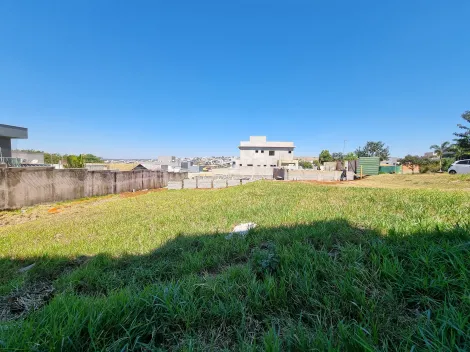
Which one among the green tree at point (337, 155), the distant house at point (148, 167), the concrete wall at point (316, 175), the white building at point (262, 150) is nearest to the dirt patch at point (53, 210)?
the concrete wall at point (316, 175)

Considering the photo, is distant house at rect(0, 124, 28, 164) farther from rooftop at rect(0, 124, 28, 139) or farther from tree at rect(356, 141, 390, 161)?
tree at rect(356, 141, 390, 161)

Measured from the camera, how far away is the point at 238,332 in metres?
1.15

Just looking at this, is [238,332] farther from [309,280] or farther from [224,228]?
[224,228]

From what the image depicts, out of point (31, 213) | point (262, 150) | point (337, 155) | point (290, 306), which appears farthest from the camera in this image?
point (337, 155)

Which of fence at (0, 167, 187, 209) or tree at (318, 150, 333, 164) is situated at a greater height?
tree at (318, 150, 333, 164)

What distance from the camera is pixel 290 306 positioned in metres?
1.33

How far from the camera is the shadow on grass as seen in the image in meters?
1.02

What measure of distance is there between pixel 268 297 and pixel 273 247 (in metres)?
0.81

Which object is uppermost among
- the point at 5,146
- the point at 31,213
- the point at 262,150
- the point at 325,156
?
the point at 262,150

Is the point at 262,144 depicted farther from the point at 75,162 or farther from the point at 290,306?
the point at 290,306

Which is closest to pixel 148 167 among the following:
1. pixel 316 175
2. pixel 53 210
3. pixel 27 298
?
pixel 53 210

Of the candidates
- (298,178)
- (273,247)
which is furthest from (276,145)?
(273,247)

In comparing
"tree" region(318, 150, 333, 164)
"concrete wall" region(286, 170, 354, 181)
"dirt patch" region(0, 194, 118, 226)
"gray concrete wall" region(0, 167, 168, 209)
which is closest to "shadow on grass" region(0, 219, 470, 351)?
"dirt patch" region(0, 194, 118, 226)

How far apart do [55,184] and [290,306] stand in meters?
13.1
